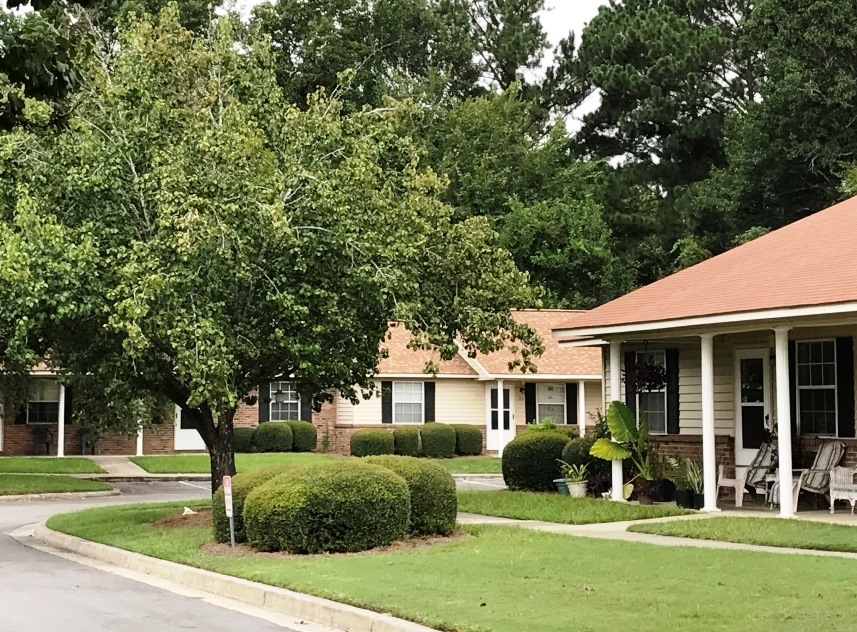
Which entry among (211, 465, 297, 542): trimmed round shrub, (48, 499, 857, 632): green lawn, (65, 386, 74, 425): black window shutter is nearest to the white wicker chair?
(48, 499, 857, 632): green lawn

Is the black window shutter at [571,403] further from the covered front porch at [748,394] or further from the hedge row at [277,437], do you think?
the covered front porch at [748,394]

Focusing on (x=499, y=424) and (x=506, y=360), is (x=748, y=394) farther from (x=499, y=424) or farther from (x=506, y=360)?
(x=499, y=424)

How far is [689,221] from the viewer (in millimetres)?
53031

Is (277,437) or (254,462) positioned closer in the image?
(254,462)

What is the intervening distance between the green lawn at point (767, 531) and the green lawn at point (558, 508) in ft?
4.82

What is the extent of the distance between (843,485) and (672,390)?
491 centimetres

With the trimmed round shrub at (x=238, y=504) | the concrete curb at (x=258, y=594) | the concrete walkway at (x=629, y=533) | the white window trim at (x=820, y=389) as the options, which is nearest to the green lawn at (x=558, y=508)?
the concrete walkway at (x=629, y=533)

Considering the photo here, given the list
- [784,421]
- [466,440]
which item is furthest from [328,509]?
[466,440]

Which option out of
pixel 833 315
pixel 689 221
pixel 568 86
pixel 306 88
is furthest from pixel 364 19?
pixel 833 315

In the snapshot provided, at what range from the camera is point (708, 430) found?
19938mm

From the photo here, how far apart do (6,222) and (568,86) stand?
48.1m

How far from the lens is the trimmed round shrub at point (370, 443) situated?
39250 millimetres

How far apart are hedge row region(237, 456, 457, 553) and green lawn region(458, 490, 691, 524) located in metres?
4.14

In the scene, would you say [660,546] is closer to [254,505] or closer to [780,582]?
[780,582]
